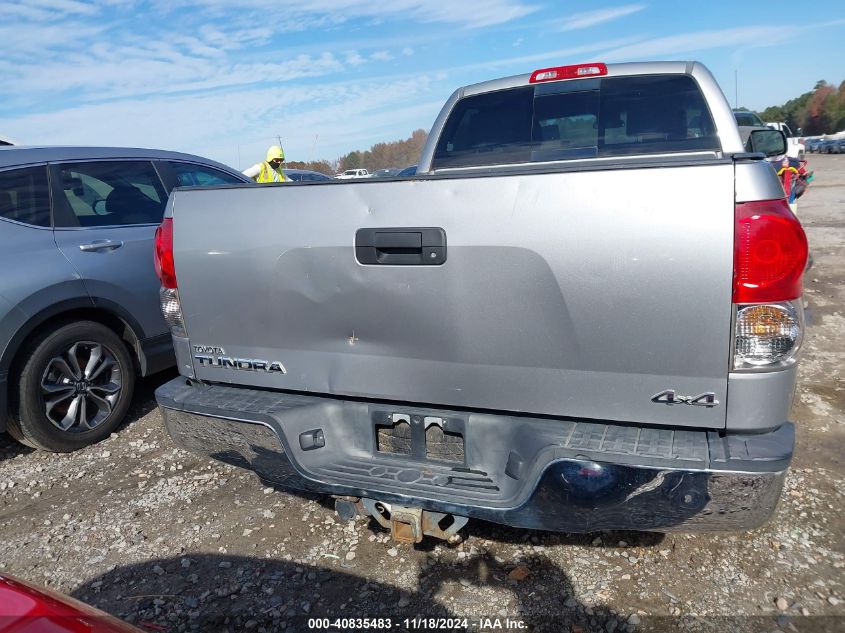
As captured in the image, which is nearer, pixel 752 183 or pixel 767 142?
pixel 752 183

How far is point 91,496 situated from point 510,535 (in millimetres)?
2364

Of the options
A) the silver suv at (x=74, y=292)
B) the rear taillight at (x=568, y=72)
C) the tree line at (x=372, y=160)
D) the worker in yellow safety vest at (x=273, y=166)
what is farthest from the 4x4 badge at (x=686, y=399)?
the tree line at (x=372, y=160)

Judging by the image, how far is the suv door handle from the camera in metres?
4.22

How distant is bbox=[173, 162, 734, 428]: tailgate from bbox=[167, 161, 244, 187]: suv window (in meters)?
2.71

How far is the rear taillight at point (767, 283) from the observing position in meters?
1.91

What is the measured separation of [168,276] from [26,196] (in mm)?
2011

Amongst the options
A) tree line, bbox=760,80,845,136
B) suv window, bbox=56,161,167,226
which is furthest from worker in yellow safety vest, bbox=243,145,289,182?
tree line, bbox=760,80,845,136

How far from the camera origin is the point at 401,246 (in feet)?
7.45

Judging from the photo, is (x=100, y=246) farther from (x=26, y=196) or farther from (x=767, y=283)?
(x=767, y=283)

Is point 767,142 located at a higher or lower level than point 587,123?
lower

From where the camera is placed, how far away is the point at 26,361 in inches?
153

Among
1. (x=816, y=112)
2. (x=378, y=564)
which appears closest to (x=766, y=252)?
(x=378, y=564)

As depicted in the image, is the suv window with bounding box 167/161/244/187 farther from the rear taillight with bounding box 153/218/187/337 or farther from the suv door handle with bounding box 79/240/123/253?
the rear taillight with bounding box 153/218/187/337

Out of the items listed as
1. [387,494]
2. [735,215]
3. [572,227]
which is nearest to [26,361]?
[387,494]
